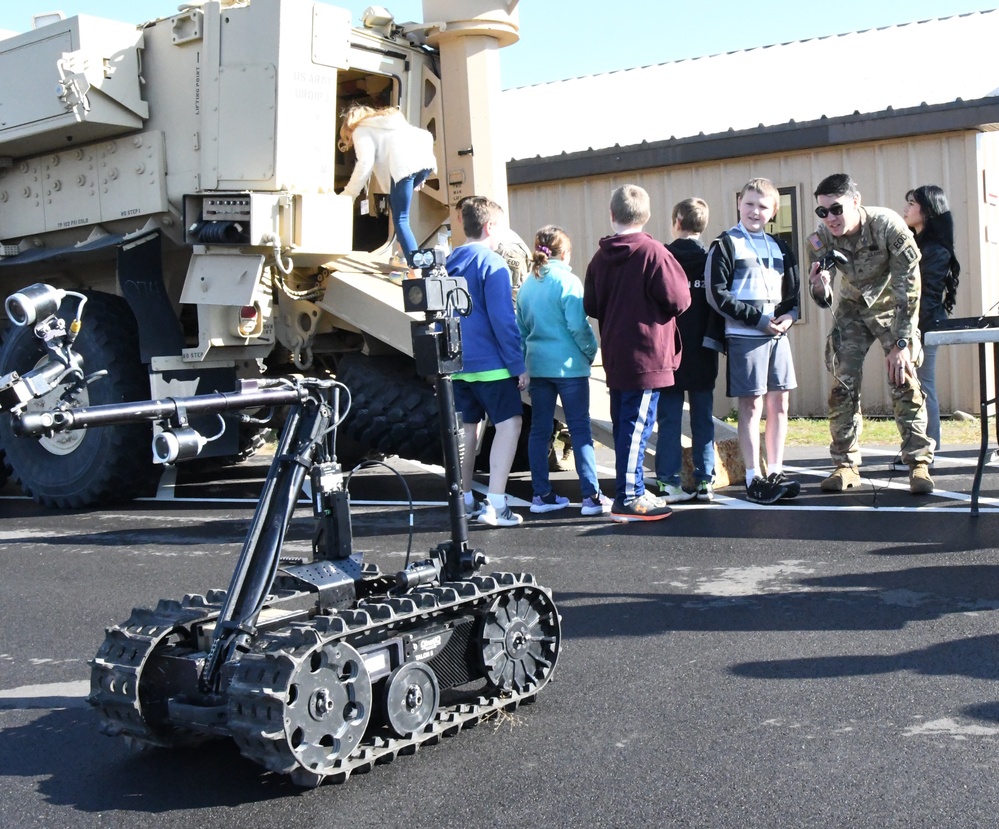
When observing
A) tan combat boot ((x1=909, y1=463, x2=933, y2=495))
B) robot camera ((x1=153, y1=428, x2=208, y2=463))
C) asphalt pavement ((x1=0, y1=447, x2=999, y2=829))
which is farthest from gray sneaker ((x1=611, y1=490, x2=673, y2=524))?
robot camera ((x1=153, y1=428, x2=208, y2=463))

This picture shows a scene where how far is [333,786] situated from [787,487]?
485 centimetres

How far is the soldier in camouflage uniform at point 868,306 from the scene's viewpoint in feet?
26.2

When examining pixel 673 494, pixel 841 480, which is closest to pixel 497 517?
pixel 673 494

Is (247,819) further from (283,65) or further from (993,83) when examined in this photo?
(993,83)

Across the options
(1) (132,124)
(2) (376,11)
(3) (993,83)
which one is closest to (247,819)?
(1) (132,124)

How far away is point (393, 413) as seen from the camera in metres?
8.79

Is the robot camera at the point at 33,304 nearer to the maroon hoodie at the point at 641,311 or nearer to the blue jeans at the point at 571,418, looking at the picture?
the maroon hoodie at the point at 641,311

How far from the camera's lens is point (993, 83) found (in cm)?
1284

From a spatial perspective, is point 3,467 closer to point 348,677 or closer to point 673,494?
point 673,494

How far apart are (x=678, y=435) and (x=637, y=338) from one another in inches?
34.9

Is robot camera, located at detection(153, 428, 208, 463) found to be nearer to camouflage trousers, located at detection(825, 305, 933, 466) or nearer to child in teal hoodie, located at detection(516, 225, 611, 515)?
child in teal hoodie, located at detection(516, 225, 611, 515)

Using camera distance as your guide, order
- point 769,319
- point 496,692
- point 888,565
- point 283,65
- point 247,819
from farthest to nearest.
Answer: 1. point 283,65
2. point 769,319
3. point 888,565
4. point 496,692
5. point 247,819

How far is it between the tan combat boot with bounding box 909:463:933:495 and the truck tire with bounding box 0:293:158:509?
209 inches

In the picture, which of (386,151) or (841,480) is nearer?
(841,480)
